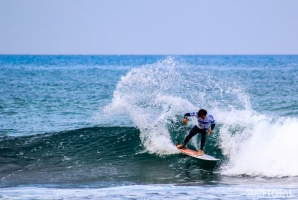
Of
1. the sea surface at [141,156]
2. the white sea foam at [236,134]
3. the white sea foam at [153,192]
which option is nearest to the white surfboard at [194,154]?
the sea surface at [141,156]

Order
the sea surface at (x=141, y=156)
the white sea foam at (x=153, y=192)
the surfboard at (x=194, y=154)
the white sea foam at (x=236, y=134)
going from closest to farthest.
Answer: the white sea foam at (x=153, y=192), the sea surface at (x=141, y=156), the white sea foam at (x=236, y=134), the surfboard at (x=194, y=154)

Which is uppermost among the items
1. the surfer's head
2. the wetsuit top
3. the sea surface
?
the surfer's head

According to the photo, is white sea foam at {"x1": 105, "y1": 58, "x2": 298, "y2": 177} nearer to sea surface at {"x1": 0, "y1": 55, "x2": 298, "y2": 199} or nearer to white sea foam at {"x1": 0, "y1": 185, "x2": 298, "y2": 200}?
sea surface at {"x1": 0, "y1": 55, "x2": 298, "y2": 199}

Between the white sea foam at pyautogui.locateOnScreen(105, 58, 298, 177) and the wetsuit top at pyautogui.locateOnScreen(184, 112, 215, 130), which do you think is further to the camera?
→ the wetsuit top at pyautogui.locateOnScreen(184, 112, 215, 130)

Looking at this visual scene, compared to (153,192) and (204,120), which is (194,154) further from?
(153,192)

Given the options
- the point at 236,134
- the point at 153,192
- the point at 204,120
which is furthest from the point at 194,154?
the point at 153,192

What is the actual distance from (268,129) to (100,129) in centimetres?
689

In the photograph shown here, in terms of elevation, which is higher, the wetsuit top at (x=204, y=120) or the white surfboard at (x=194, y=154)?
the wetsuit top at (x=204, y=120)

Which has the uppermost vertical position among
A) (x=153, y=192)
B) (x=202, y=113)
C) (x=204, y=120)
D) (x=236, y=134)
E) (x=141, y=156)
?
(x=202, y=113)

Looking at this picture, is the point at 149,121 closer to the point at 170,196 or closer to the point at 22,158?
the point at 22,158

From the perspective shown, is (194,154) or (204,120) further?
(194,154)

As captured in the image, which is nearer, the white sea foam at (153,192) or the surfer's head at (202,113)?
the white sea foam at (153,192)

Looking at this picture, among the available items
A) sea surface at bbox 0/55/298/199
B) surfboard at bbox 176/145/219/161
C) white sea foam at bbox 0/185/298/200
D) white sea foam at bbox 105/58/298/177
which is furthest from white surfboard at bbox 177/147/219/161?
white sea foam at bbox 0/185/298/200

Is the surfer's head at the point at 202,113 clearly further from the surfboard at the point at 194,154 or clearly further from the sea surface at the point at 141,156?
the sea surface at the point at 141,156
